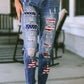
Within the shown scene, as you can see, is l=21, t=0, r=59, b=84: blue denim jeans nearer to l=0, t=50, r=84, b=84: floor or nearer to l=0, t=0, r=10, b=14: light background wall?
l=0, t=50, r=84, b=84: floor

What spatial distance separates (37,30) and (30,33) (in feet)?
0.21

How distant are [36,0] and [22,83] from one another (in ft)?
3.43

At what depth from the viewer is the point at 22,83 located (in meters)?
1.99

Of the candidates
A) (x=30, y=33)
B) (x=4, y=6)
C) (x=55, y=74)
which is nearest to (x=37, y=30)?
(x=30, y=33)

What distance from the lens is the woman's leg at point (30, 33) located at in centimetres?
124

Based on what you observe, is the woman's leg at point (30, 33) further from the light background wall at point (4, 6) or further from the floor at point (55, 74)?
the light background wall at point (4, 6)

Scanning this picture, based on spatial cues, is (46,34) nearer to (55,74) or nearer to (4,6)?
(55,74)

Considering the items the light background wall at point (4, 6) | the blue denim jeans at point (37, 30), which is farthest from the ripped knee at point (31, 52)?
the light background wall at point (4, 6)

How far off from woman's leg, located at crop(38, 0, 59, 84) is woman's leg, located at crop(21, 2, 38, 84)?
0.07m

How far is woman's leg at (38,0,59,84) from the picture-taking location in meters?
1.28

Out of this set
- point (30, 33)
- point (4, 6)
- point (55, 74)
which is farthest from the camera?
point (4, 6)

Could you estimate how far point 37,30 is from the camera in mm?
1284

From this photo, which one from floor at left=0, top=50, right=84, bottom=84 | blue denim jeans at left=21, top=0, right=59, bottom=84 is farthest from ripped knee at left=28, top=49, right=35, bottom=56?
floor at left=0, top=50, right=84, bottom=84

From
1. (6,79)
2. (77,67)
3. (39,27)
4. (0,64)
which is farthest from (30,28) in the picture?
(0,64)
